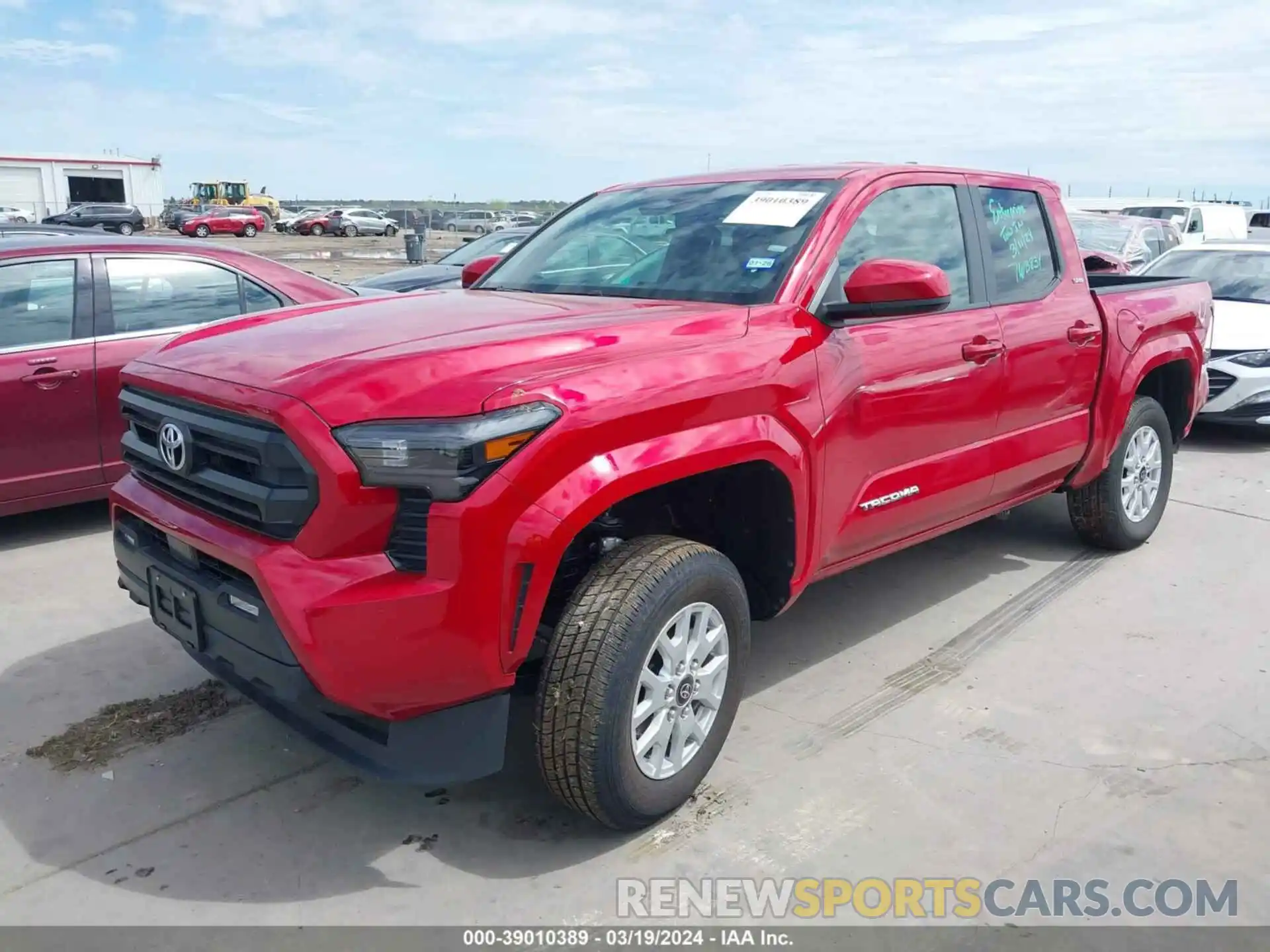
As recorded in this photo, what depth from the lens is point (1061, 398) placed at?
4.61m

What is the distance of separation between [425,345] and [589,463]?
1.79 feet

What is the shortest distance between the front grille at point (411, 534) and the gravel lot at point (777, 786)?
92 centimetres

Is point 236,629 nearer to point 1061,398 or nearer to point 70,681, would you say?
point 70,681

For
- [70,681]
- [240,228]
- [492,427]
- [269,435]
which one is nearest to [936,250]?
[492,427]

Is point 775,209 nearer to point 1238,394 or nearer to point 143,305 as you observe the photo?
point 143,305

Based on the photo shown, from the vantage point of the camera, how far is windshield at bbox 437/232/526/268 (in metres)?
10.8

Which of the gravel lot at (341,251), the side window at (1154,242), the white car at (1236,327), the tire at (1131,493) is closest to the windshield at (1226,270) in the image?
the white car at (1236,327)

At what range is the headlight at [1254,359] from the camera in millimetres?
8008

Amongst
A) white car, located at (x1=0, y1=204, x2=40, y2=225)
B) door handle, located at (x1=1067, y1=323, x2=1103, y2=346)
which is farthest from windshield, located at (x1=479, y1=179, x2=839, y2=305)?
white car, located at (x1=0, y1=204, x2=40, y2=225)

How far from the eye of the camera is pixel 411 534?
2.51 metres

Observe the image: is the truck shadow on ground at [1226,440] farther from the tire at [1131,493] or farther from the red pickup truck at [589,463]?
the red pickup truck at [589,463]

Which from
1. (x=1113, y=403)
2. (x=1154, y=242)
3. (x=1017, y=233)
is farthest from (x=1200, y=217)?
(x=1017, y=233)

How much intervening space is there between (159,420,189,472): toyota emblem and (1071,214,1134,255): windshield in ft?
40.4

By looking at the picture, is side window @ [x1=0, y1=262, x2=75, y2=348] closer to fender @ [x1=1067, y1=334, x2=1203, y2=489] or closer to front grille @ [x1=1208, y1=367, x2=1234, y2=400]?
fender @ [x1=1067, y1=334, x2=1203, y2=489]
